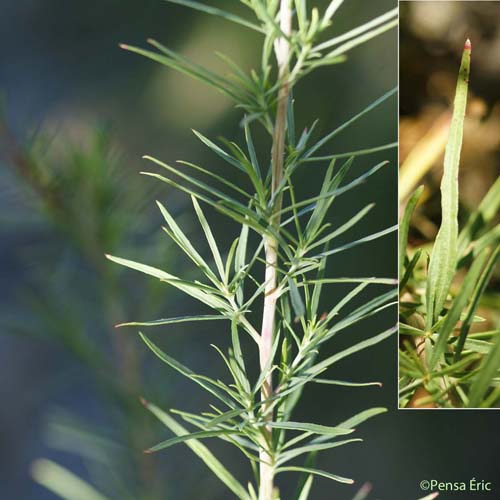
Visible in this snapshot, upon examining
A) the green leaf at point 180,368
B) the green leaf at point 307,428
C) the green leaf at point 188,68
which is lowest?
the green leaf at point 307,428

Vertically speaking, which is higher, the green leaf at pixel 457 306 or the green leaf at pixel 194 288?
the green leaf at pixel 194 288

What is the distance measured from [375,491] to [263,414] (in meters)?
0.30

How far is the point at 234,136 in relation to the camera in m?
0.43

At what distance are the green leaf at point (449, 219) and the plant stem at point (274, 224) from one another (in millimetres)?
44

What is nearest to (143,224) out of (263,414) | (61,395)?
(263,414)

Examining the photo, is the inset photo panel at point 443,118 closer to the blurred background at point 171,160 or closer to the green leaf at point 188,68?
the blurred background at point 171,160

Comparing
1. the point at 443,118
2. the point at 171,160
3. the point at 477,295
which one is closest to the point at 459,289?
the point at 477,295

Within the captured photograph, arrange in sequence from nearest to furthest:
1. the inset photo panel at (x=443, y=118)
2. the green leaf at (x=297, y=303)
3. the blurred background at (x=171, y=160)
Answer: the green leaf at (x=297, y=303)
the inset photo panel at (x=443, y=118)
the blurred background at (x=171, y=160)

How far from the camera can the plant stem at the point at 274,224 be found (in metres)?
0.13

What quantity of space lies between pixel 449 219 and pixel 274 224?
0.05 m

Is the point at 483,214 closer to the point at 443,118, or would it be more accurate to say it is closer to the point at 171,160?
the point at 443,118

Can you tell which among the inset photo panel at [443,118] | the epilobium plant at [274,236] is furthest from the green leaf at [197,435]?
the inset photo panel at [443,118]

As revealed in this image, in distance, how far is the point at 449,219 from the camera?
169 mm

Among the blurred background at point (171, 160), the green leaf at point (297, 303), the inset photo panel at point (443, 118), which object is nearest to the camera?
the green leaf at point (297, 303)
